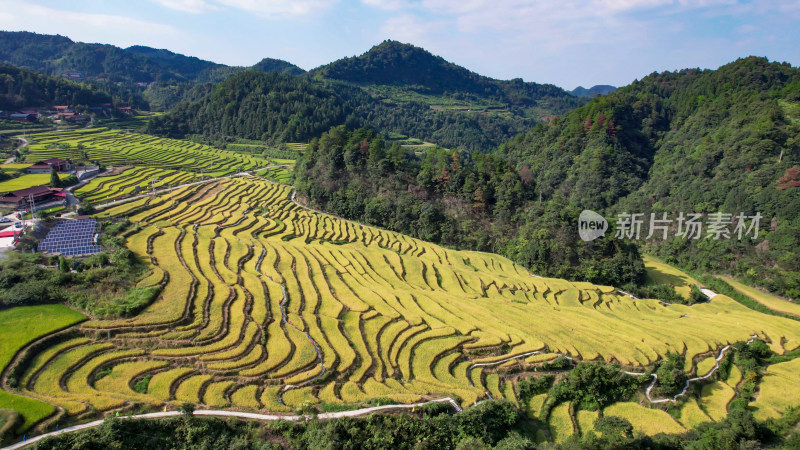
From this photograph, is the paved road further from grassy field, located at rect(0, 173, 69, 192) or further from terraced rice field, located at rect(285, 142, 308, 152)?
terraced rice field, located at rect(285, 142, 308, 152)

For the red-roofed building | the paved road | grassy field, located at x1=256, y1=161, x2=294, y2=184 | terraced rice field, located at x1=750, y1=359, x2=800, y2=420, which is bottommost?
terraced rice field, located at x1=750, y1=359, x2=800, y2=420

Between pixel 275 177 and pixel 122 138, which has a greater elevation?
pixel 122 138

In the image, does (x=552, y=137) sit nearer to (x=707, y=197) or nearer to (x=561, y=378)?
(x=707, y=197)

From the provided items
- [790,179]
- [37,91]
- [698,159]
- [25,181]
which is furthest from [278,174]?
[790,179]

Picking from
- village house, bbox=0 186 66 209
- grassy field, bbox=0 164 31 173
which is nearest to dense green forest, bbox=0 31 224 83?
grassy field, bbox=0 164 31 173

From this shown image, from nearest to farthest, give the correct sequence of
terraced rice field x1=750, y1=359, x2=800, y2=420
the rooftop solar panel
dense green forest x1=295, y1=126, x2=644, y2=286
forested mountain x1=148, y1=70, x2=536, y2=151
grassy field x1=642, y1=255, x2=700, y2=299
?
1. terraced rice field x1=750, y1=359, x2=800, y2=420
2. the rooftop solar panel
3. dense green forest x1=295, y1=126, x2=644, y2=286
4. grassy field x1=642, y1=255, x2=700, y2=299
5. forested mountain x1=148, y1=70, x2=536, y2=151

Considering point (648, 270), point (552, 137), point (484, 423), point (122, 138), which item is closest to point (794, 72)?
point (552, 137)

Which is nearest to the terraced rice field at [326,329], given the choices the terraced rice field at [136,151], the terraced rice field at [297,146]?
the terraced rice field at [136,151]
